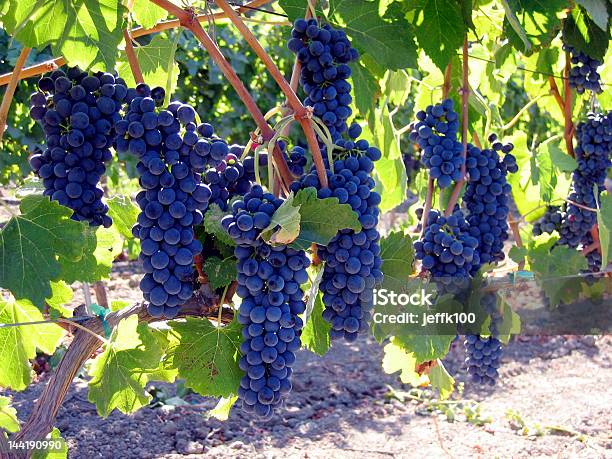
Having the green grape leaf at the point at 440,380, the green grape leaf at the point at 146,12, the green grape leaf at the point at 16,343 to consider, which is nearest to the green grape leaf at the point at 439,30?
the green grape leaf at the point at 146,12

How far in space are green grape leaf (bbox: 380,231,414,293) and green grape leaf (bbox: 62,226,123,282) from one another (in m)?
0.57

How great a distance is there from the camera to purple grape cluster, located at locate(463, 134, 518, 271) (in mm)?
1962

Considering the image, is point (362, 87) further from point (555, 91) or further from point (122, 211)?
point (555, 91)

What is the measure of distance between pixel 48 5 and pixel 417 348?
112 centimetres

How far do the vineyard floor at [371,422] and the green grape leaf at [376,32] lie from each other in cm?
233

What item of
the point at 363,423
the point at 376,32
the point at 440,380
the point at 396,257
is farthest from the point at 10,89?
the point at 363,423

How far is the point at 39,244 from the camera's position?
1226 mm

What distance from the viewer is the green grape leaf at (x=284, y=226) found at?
3.50 ft

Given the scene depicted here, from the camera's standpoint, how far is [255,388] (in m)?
1.18

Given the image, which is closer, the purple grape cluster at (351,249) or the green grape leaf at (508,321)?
the purple grape cluster at (351,249)

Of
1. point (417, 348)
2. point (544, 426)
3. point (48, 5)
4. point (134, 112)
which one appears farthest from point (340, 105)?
point (544, 426)

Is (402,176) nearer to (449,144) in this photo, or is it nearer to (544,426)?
(449,144)

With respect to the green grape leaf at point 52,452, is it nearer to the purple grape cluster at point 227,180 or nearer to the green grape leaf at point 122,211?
the green grape leaf at point 122,211

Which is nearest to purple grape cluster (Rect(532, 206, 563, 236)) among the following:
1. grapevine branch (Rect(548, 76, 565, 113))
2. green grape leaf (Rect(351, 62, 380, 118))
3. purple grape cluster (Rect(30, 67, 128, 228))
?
grapevine branch (Rect(548, 76, 565, 113))
